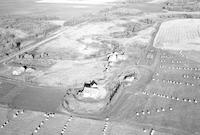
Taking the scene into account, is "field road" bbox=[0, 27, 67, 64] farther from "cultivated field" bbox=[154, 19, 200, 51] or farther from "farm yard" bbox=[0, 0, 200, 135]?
"cultivated field" bbox=[154, 19, 200, 51]

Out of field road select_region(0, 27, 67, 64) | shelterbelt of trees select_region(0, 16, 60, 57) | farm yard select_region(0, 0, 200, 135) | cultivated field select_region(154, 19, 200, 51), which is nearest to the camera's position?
farm yard select_region(0, 0, 200, 135)

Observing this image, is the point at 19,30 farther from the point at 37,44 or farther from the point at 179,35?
the point at 179,35

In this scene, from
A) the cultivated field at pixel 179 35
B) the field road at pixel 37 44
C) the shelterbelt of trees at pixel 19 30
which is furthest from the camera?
the shelterbelt of trees at pixel 19 30

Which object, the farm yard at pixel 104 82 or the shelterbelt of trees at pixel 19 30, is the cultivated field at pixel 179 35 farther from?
the shelterbelt of trees at pixel 19 30

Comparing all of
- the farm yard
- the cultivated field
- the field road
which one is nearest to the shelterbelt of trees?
the farm yard

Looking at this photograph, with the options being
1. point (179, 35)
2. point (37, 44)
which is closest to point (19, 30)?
point (37, 44)

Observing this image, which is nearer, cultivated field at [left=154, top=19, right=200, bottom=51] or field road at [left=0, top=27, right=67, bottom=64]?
field road at [left=0, top=27, right=67, bottom=64]

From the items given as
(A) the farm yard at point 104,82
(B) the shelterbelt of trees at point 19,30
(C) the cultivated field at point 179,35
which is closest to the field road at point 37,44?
(A) the farm yard at point 104,82

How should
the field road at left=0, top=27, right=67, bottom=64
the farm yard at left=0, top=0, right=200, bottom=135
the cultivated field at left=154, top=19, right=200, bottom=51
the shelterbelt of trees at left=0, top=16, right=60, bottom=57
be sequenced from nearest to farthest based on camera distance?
the farm yard at left=0, top=0, right=200, bottom=135
the field road at left=0, top=27, right=67, bottom=64
the cultivated field at left=154, top=19, right=200, bottom=51
the shelterbelt of trees at left=0, top=16, right=60, bottom=57
